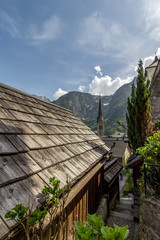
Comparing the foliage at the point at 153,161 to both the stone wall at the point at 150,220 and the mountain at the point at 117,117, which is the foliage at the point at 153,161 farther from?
the mountain at the point at 117,117

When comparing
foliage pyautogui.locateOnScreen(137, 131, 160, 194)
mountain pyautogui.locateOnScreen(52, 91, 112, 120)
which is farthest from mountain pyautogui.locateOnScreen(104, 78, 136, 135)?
foliage pyautogui.locateOnScreen(137, 131, 160, 194)

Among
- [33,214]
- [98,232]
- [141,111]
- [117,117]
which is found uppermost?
[117,117]

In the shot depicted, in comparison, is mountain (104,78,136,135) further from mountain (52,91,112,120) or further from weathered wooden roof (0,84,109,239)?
weathered wooden roof (0,84,109,239)

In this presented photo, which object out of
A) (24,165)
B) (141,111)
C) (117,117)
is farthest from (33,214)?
(117,117)

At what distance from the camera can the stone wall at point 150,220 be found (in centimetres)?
282

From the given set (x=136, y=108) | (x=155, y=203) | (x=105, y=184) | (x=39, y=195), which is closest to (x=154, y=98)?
(x=136, y=108)

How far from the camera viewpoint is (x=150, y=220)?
9.92 ft

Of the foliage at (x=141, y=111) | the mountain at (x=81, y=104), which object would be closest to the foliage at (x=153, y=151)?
the foliage at (x=141, y=111)

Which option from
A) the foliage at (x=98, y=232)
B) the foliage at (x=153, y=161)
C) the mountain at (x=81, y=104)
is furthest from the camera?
the mountain at (x=81, y=104)

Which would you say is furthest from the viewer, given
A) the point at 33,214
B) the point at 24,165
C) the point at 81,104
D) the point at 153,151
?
the point at 81,104

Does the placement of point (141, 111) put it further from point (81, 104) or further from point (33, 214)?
point (81, 104)

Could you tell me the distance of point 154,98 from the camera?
10141 millimetres

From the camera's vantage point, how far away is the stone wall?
282 centimetres

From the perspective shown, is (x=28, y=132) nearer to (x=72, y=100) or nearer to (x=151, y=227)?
(x=151, y=227)
